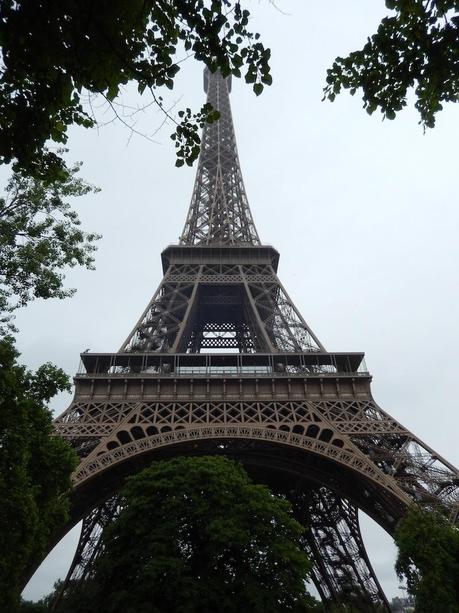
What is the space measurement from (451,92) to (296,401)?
22.3 meters

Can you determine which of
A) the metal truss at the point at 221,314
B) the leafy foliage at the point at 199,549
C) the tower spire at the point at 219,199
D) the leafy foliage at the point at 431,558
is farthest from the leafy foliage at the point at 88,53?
the tower spire at the point at 219,199

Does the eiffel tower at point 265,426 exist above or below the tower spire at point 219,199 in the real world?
below

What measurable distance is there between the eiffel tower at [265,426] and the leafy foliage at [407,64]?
63.7 feet

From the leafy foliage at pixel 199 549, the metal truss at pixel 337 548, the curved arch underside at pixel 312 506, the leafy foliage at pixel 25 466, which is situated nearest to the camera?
the leafy foliage at pixel 25 466

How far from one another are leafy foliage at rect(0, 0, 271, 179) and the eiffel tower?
747 inches

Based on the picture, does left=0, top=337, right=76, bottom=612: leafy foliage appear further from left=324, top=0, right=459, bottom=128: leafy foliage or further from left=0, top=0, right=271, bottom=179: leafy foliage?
left=324, top=0, right=459, bottom=128: leafy foliage

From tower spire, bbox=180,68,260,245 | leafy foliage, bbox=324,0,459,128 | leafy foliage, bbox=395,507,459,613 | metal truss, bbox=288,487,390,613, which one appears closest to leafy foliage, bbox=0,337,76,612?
leafy foliage, bbox=324,0,459,128

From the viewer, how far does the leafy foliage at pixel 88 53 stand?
4145mm

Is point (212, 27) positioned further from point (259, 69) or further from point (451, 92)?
point (451, 92)

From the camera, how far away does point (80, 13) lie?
4.08 metres

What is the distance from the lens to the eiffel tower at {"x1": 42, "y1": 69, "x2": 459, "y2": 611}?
2277cm

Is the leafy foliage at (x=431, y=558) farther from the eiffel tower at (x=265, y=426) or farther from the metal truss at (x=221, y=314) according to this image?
the metal truss at (x=221, y=314)

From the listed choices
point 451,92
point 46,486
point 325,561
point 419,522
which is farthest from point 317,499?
point 451,92

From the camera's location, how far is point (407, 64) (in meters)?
5.42
